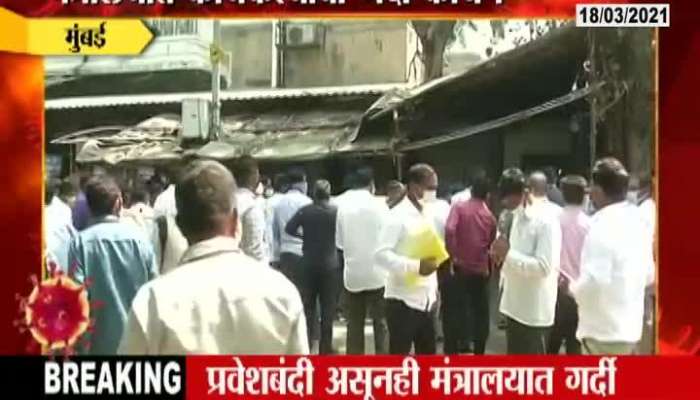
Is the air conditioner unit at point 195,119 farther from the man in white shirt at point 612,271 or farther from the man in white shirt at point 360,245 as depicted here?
the man in white shirt at point 612,271

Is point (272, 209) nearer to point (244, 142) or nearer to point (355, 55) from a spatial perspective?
point (244, 142)

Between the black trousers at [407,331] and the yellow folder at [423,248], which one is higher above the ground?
the yellow folder at [423,248]

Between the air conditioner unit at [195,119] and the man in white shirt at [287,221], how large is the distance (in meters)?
0.29

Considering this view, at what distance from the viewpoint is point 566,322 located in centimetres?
305

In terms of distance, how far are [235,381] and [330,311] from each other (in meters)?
0.36

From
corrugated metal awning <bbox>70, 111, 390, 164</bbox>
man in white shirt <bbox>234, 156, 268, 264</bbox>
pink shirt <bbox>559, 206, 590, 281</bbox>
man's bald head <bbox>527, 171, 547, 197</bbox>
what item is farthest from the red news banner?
corrugated metal awning <bbox>70, 111, 390, 164</bbox>

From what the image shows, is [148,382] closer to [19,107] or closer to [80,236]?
[80,236]

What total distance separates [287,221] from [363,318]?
0.37m

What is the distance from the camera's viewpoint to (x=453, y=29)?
9.86ft

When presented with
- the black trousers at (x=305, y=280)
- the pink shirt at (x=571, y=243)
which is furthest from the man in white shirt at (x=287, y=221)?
the pink shirt at (x=571, y=243)

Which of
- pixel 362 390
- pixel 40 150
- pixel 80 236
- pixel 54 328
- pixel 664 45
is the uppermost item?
pixel 664 45

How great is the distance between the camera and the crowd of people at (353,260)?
9.84ft

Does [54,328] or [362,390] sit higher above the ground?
[54,328]

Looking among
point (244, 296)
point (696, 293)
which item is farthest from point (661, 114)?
point (244, 296)
